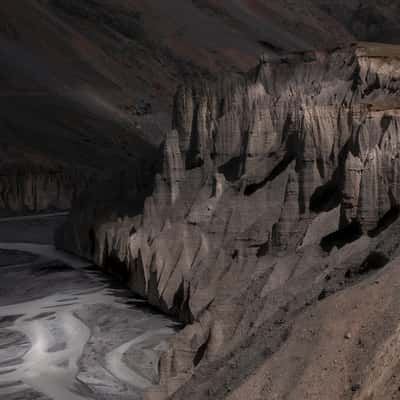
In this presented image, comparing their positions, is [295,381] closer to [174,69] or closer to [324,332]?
[324,332]

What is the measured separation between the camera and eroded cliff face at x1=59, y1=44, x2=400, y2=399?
11.9 metres

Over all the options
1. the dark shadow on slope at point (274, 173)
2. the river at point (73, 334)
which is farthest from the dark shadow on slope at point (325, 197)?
the river at point (73, 334)

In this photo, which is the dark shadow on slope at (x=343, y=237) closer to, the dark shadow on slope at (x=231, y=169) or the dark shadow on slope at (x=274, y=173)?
the dark shadow on slope at (x=274, y=173)

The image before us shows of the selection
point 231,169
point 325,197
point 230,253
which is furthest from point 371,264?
point 231,169

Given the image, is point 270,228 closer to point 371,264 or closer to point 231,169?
point 231,169

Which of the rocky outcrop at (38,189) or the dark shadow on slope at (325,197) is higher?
the dark shadow on slope at (325,197)

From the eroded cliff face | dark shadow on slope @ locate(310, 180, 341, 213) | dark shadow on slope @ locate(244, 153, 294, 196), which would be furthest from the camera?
dark shadow on slope @ locate(244, 153, 294, 196)

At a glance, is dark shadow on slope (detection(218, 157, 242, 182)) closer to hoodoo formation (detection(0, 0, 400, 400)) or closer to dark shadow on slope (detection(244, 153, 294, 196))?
hoodoo formation (detection(0, 0, 400, 400))

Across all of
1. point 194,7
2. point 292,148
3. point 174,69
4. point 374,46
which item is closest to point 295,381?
point 292,148

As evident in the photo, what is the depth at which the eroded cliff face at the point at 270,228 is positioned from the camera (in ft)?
39.1

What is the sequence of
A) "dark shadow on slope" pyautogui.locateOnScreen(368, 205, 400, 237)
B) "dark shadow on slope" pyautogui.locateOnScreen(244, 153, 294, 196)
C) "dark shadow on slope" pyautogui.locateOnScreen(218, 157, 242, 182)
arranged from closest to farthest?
"dark shadow on slope" pyautogui.locateOnScreen(368, 205, 400, 237) → "dark shadow on slope" pyautogui.locateOnScreen(244, 153, 294, 196) → "dark shadow on slope" pyautogui.locateOnScreen(218, 157, 242, 182)

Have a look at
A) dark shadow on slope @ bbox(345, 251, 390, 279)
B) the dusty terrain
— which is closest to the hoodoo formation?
dark shadow on slope @ bbox(345, 251, 390, 279)

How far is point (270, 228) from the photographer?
25703 mm

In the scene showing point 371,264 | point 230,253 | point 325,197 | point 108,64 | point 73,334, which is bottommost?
point 73,334
